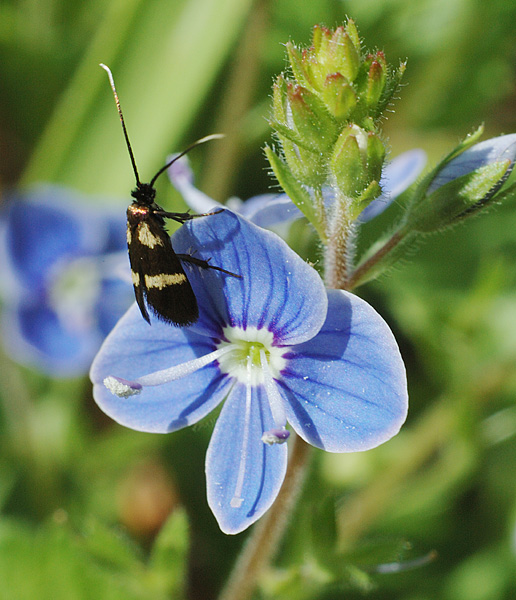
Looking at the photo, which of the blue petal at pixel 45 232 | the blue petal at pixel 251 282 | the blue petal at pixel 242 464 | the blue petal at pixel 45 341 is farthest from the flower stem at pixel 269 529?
the blue petal at pixel 45 232

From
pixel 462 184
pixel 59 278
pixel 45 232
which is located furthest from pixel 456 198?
pixel 59 278

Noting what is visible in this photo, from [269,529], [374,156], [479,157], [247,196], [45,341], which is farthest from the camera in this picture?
[247,196]

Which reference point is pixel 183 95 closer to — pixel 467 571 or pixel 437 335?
pixel 437 335

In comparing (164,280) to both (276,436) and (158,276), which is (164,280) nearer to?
(158,276)

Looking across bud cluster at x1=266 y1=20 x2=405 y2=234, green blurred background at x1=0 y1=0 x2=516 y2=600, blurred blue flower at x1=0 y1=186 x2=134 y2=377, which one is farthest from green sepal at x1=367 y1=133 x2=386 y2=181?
blurred blue flower at x1=0 y1=186 x2=134 y2=377

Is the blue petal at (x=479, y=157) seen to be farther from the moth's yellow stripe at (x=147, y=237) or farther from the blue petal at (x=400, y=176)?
the moth's yellow stripe at (x=147, y=237)

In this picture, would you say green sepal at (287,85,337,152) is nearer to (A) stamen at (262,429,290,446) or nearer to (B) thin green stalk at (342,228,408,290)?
(B) thin green stalk at (342,228,408,290)
